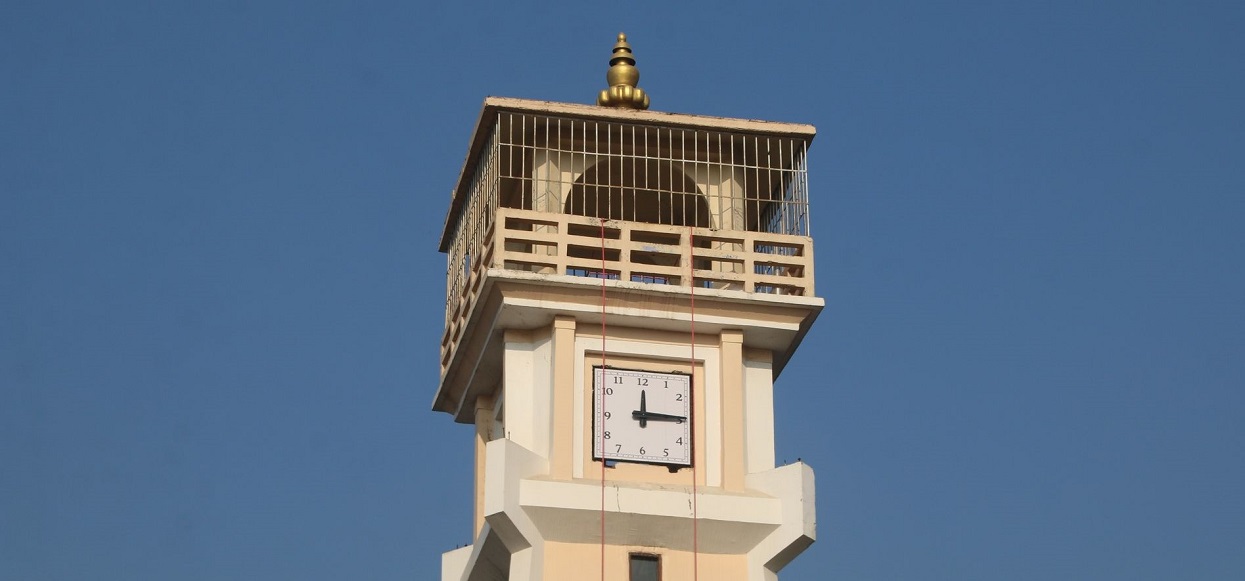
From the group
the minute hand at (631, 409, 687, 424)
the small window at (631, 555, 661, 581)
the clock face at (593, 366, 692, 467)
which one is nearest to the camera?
the small window at (631, 555, 661, 581)

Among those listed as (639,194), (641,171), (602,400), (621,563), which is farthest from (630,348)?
(639,194)

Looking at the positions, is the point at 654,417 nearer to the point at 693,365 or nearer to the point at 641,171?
the point at 693,365

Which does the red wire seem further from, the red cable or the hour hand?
the red cable

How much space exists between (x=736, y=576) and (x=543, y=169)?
18.6 ft

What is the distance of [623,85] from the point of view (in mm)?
29328

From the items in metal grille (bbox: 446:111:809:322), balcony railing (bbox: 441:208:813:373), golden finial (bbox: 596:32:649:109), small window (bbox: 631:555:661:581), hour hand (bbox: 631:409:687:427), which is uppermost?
golden finial (bbox: 596:32:649:109)

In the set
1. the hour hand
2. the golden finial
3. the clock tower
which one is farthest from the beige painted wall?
the golden finial

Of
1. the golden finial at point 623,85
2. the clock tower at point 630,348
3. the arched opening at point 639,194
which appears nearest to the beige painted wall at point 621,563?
the clock tower at point 630,348

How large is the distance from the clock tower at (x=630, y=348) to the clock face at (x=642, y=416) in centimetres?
2

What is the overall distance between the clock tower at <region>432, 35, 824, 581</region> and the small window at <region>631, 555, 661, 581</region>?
21 mm

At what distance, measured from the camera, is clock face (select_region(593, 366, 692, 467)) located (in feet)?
87.0

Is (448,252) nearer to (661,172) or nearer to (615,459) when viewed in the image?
(661,172)

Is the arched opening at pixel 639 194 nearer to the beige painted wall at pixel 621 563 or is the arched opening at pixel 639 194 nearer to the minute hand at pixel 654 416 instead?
the minute hand at pixel 654 416

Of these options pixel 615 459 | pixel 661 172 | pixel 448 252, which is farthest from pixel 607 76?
pixel 615 459
